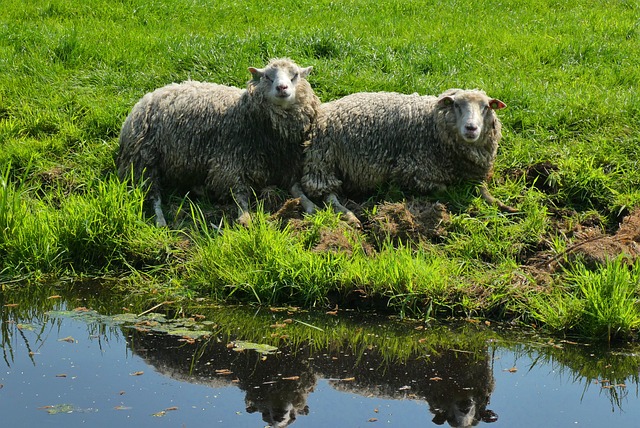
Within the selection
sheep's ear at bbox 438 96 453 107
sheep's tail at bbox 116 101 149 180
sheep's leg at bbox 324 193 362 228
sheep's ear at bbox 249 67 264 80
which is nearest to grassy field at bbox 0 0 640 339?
sheep's leg at bbox 324 193 362 228

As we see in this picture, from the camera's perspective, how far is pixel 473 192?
896 centimetres

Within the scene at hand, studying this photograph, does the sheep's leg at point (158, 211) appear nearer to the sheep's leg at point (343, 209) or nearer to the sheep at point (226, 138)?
the sheep at point (226, 138)

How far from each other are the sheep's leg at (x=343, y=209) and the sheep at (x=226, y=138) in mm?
193

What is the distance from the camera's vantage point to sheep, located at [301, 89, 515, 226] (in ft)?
29.3

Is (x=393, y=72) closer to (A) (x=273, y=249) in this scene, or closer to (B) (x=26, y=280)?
(A) (x=273, y=249)

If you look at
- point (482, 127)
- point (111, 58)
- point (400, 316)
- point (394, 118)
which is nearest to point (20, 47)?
point (111, 58)

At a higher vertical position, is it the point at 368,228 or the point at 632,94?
the point at 632,94

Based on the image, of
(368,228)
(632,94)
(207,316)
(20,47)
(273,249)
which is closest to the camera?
(207,316)

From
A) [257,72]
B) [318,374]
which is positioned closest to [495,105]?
[257,72]

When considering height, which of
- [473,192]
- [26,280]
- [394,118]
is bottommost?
[26,280]

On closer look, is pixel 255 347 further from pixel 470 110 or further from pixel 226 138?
pixel 470 110

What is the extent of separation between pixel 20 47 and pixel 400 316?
6671 mm

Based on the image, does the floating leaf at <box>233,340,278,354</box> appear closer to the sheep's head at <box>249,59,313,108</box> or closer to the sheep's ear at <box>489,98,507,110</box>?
the sheep's head at <box>249,59,313,108</box>

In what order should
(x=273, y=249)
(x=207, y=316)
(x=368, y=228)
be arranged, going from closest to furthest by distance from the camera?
(x=207, y=316) → (x=273, y=249) → (x=368, y=228)
